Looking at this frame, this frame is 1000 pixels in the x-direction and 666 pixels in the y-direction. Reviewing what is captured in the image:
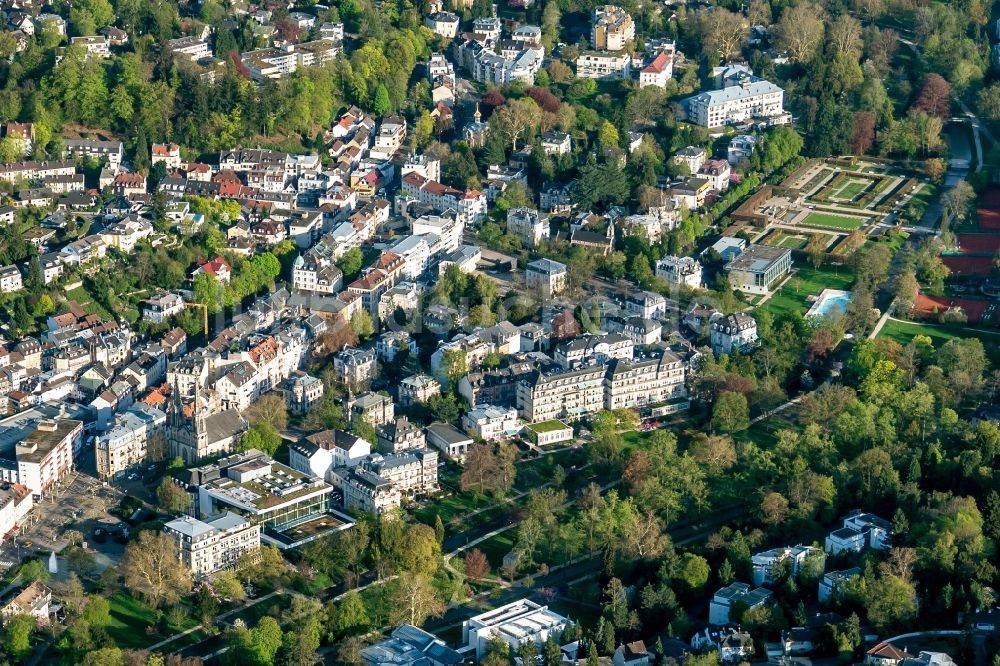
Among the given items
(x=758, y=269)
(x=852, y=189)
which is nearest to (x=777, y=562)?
(x=758, y=269)

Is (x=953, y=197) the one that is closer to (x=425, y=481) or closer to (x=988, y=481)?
(x=988, y=481)

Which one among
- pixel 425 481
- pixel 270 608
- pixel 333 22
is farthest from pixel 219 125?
pixel 270 608

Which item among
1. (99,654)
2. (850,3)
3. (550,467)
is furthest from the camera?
(850,3)

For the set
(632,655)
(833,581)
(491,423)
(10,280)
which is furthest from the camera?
(10,280)

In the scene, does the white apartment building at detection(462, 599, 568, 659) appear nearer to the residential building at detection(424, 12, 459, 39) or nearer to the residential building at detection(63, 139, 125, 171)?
the residential building at detection(63, 139, 125, 171)

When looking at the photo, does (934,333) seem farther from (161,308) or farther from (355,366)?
(161,308)
